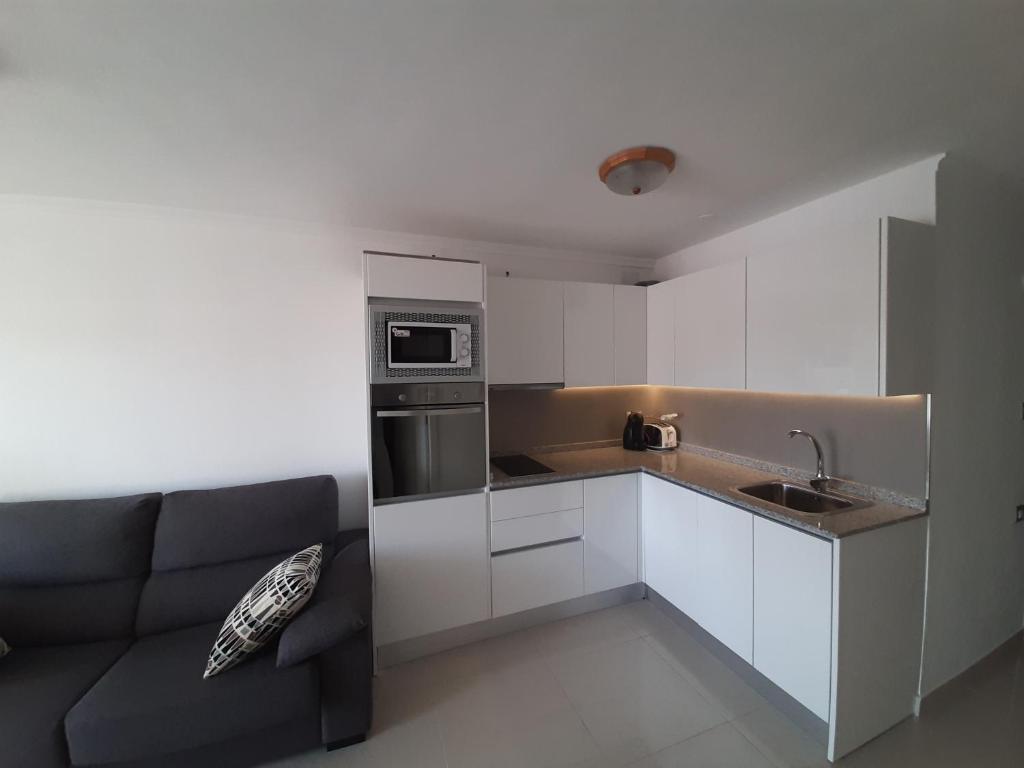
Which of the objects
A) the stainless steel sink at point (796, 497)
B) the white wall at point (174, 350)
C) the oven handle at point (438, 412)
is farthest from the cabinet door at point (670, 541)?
the white wall at point (174, 350)

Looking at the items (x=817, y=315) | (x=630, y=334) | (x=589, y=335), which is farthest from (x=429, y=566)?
(x=817, y=315)

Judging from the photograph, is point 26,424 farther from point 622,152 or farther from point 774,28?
point 774,28

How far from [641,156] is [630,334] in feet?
4.73

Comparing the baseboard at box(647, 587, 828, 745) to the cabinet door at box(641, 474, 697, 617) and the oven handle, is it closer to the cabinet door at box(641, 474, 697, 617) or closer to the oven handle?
the cabinet door at box(641, 474, 697, 617)

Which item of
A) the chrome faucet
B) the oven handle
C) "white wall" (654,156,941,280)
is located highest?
"white wall" (654,156,941,280)

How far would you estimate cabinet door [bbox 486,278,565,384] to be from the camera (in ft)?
8.04

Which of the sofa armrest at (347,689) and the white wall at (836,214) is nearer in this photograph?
the sofa armrest at (347,689)

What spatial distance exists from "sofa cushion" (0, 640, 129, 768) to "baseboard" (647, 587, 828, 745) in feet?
8.95

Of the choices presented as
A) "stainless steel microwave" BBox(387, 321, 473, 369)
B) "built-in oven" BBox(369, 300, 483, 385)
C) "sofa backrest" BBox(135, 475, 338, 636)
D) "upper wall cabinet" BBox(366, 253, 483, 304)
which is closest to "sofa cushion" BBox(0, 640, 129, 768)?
"sofa backrest" BBox(135, 475, 338, 636)

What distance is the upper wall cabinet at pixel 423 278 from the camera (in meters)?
1.94

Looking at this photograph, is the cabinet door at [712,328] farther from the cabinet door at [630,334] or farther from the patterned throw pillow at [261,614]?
the patterned throw pillow at [261,614]

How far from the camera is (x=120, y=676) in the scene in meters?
1.44

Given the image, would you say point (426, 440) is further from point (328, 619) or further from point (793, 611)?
point (793, 611)

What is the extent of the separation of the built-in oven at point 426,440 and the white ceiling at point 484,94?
105 cm
